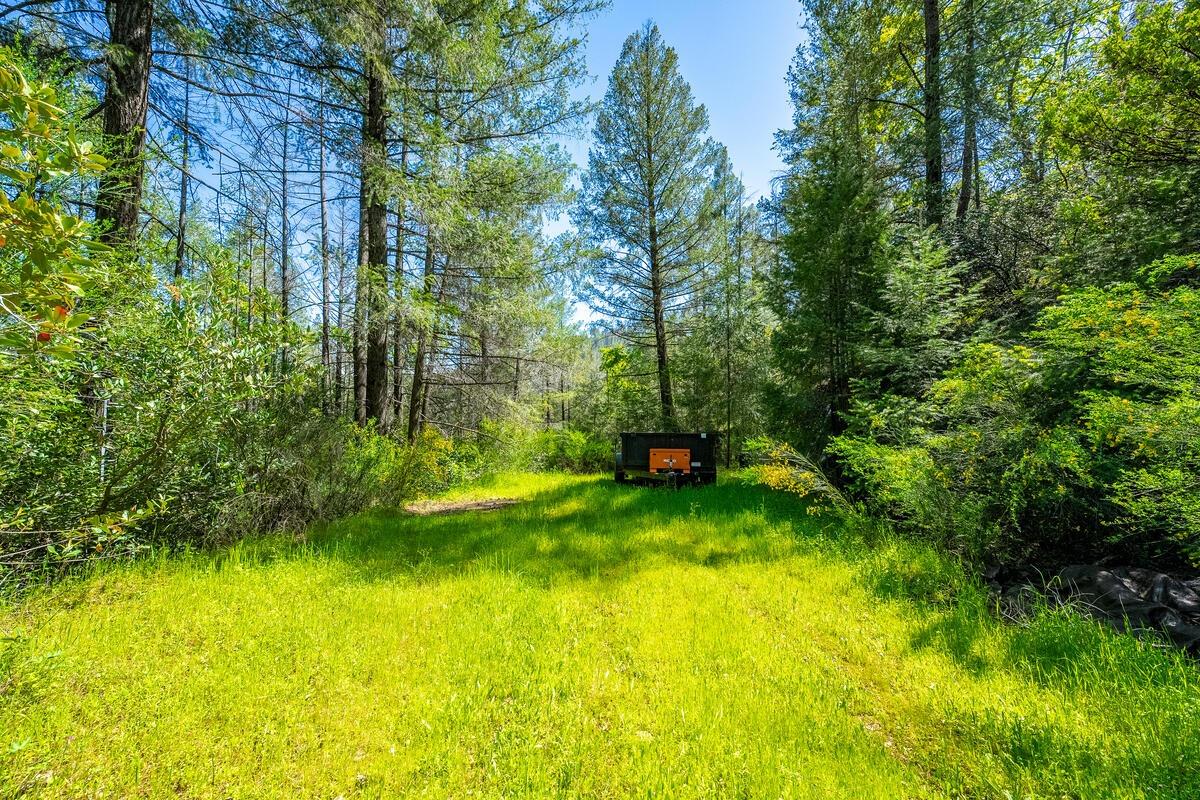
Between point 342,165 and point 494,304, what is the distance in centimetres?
308

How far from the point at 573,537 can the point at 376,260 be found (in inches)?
221

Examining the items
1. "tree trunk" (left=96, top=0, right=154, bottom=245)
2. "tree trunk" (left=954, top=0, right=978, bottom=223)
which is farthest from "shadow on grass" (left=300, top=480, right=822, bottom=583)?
"tree trunk" (left=954, top=0, right=978, bottom=223)

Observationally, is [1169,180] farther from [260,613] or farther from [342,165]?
[342,165]

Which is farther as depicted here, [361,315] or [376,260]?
[376,260]

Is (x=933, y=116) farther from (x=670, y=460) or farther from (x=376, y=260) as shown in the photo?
(x=376, y=260)

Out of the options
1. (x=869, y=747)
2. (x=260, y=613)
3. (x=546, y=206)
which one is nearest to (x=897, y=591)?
(x=869, y=747)

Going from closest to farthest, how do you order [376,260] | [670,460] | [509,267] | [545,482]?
[376,260] → [509,267] → [670,460] → [545,482]

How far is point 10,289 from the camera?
3.14 feet

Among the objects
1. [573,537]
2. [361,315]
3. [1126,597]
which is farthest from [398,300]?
[1126,597]

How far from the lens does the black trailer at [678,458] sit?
766 centimetres

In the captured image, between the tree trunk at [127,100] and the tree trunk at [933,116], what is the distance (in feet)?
34.1

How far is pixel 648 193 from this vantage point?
1124cm

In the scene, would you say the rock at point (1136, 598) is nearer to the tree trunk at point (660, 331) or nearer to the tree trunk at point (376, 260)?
the tree trunk at point (376, 260)

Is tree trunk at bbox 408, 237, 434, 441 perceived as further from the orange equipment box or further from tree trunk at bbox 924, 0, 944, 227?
tree trunk at bbox 924, 0, 944, 227
